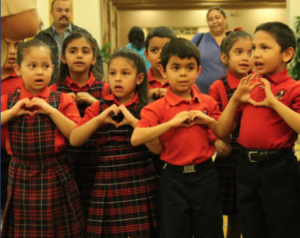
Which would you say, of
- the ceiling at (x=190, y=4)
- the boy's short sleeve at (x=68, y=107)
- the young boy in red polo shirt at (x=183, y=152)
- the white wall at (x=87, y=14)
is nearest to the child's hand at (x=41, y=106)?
the boy's short sleeve at (x=68, y=107)

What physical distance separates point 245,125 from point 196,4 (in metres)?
8.42

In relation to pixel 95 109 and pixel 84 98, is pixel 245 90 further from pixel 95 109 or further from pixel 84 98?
pixel 84 98

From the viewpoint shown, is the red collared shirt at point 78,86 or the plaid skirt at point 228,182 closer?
the plaid skirt at point 228,182

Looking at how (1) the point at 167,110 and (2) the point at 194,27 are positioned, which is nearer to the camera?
(1) the point at 167,110

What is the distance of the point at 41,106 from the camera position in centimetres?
187

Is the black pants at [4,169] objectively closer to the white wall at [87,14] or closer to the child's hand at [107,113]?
the child's hand at [107,113]

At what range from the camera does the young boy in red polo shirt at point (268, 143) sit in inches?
65.2

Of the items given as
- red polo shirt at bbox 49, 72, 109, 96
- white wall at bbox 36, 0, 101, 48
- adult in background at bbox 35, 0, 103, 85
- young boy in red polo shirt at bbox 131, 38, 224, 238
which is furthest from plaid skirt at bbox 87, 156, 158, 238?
white wall at bbox 36, 0, 101, 48

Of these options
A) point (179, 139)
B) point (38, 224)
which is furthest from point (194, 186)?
point (38, 224)

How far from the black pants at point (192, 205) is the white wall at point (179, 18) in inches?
334

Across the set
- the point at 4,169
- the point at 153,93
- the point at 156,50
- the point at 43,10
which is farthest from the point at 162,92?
the point at 43,10

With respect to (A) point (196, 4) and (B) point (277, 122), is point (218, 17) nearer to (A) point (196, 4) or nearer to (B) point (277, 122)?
(B) point (277, 122)

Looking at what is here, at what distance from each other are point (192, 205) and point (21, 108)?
3.29ft

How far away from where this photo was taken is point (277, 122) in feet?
5.45
